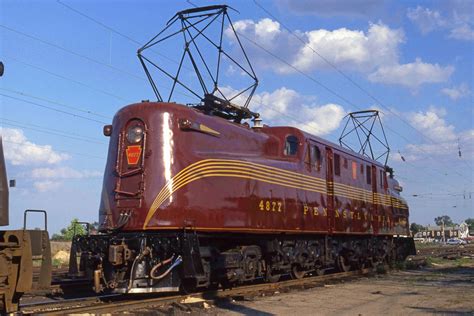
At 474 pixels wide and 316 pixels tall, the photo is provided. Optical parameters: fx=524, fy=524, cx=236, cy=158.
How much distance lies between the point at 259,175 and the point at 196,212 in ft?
8.08

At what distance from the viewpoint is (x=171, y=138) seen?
10.6 metres

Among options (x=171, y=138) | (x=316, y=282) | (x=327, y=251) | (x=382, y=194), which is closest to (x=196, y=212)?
(x=171, y=138)

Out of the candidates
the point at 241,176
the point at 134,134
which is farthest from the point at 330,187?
the point at 134,134

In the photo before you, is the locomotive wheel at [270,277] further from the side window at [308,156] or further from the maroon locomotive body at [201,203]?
the side window at [308,156]

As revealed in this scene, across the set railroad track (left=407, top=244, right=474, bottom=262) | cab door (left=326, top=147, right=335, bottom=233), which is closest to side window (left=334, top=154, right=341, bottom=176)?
cab door (left=326, top=147, right=335, bottom=233)

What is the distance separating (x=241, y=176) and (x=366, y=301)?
381cm

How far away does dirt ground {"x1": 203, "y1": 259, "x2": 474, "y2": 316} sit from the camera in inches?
381

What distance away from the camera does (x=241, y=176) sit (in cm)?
1188

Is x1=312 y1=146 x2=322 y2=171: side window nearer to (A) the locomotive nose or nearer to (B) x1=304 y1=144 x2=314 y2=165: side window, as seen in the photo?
(B) x1=304 y1=144 x2=314 y2=165: side window

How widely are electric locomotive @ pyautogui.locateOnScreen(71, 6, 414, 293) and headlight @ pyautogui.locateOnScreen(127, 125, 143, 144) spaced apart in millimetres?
22

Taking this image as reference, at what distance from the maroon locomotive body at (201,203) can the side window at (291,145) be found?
0.09 ft

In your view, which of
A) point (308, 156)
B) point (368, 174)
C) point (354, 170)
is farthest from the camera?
point (368, 174)

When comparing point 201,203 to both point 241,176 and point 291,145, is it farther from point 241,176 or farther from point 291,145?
point 291,145

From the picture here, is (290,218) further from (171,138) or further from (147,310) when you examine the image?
(147,310)
